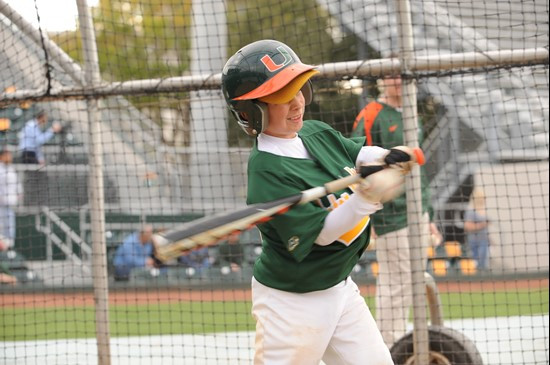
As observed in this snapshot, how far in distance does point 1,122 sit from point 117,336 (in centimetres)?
384

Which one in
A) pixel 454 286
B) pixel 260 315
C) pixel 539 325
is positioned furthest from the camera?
pixel 454 286

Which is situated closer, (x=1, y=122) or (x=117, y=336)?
(x=117, y=336)

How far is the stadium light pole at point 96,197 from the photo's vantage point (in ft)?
17.1

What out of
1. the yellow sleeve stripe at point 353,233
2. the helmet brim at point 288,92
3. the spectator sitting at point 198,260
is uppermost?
the helmet brim at point 288,92

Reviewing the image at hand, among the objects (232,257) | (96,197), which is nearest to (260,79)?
(96,197)

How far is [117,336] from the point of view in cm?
691

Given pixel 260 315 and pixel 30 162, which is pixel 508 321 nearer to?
pixel 260 315

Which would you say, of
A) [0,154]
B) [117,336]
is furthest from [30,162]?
[117,336]

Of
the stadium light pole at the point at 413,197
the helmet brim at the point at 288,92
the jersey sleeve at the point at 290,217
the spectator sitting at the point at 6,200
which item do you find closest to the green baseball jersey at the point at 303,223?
the jersey sleeve at the point at 290,217

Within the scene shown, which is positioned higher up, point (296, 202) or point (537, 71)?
point (537, 71)

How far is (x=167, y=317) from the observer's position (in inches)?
342

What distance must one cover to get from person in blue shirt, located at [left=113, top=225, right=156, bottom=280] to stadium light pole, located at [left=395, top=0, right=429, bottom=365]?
6.10m

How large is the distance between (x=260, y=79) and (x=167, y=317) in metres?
5.75

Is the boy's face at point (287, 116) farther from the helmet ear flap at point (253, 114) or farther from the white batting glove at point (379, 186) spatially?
the white batting glove at point (379, 186)
